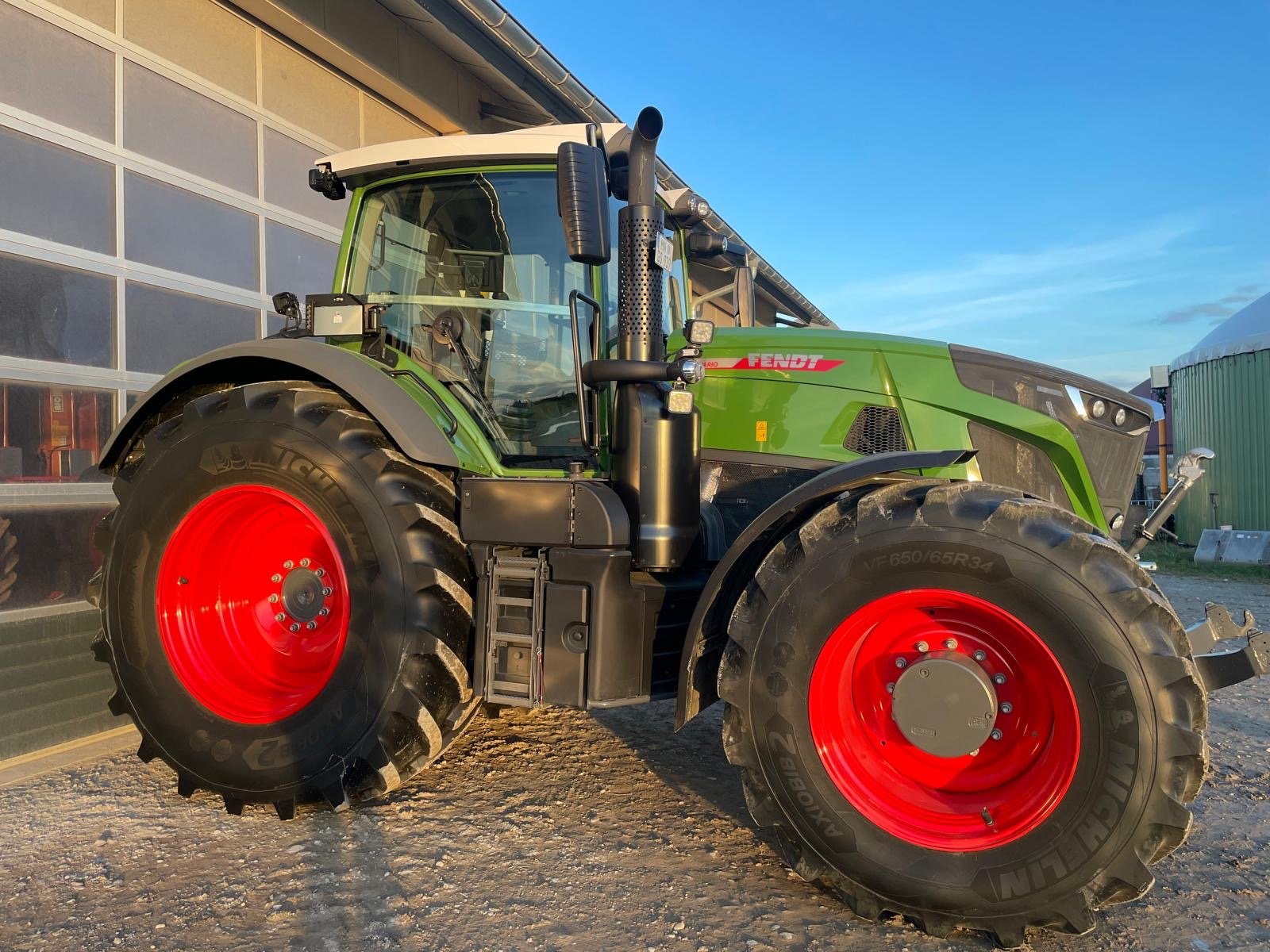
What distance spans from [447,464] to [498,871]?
4.25ft

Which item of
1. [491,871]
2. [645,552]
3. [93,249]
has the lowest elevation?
[491,871]

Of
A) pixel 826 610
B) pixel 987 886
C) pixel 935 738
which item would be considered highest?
pixel 826 610

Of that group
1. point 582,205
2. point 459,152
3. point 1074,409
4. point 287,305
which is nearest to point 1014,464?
point 1074,409

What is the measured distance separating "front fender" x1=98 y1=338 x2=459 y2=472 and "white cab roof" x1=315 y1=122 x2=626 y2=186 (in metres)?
0.76

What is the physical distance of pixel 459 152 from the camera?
323 centimetres

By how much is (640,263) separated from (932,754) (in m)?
1.72

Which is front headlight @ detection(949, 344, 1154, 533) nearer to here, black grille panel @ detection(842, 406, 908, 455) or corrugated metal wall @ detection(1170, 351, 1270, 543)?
black grille panel @ detection(842, 406, 908, 455)

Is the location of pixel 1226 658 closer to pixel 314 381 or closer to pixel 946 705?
pixel 946 705

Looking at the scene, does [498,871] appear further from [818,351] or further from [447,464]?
[818,351]

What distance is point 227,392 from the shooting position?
3127mm

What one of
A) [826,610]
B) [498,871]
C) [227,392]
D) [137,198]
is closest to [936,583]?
[826,610]

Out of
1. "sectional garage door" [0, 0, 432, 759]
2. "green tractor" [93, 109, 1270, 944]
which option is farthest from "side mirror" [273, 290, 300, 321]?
"sectional garage door" [0, 0, 432, 759]

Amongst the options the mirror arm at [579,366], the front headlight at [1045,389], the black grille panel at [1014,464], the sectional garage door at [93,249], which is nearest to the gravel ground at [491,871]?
the sectional garage door at [93,249]

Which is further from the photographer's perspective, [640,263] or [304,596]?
[304,596]
